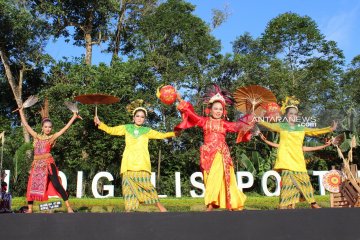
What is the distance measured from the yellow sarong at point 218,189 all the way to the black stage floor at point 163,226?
2.77 metres

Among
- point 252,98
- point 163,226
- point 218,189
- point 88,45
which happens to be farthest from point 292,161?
point 88,45

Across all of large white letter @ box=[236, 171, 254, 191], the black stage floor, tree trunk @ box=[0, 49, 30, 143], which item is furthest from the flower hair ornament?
tree trunk @ box=[0, 49, 30, 143]

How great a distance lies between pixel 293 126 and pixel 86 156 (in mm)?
12095

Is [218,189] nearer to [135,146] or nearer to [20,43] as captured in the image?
[135,146]

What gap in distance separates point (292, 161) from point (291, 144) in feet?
0.83

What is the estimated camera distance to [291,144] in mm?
7125

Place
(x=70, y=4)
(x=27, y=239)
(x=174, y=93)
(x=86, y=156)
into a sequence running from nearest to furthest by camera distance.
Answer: (x=27, y=239)
(x=174, y=93)
(x=86, y=156)
(x=70, y=4)

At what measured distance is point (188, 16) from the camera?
21281 mm

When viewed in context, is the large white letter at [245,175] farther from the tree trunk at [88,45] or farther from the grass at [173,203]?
the tree trunk at [88,45]

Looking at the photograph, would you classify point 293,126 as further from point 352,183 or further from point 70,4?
point 70,4

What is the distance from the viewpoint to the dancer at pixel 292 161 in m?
6.98

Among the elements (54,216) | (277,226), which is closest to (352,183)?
(277,226)

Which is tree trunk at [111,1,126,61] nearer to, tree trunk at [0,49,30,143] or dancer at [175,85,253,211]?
tree trunk at [0,49,30,143]

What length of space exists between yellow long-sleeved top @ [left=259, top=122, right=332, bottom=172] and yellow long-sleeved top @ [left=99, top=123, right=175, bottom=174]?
1.66 metres
